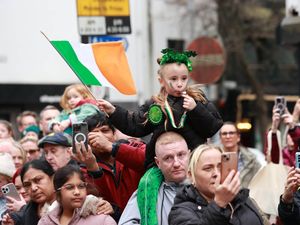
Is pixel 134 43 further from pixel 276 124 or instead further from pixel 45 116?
pixel 276 124

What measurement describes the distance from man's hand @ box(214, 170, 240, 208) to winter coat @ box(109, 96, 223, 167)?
1.19 metres

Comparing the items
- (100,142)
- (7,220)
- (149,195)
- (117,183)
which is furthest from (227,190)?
(7,220)

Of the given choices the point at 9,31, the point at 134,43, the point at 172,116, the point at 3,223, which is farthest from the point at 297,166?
the point at 134,43

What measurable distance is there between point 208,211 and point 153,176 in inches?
46.1

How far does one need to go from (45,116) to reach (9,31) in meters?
11.2

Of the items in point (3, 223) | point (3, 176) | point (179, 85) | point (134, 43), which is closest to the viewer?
point (179, 85)

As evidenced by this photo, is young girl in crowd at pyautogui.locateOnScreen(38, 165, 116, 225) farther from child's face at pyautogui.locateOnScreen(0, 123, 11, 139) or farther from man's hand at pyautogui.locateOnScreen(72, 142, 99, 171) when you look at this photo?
child's face at pyautogui.locateOnScreen(0, 123, 11, 139)

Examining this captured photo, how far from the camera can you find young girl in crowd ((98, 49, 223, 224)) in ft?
23.4

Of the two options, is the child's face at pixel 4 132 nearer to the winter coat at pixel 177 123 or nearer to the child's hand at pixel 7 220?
the child's hand at pixel 7 220

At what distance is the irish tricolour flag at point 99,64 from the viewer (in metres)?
7.85

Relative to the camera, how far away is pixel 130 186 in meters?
8.10

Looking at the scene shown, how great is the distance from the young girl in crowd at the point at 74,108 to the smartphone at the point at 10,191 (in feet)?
3.24

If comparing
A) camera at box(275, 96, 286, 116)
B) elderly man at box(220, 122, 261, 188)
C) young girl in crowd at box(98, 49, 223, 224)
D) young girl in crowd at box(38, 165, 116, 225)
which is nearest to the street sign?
elderly man at box(220, 122, 261, 188)

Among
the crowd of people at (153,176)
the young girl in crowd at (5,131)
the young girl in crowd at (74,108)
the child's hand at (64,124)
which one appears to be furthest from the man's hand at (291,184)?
the young girl in crowd at (5,131)
